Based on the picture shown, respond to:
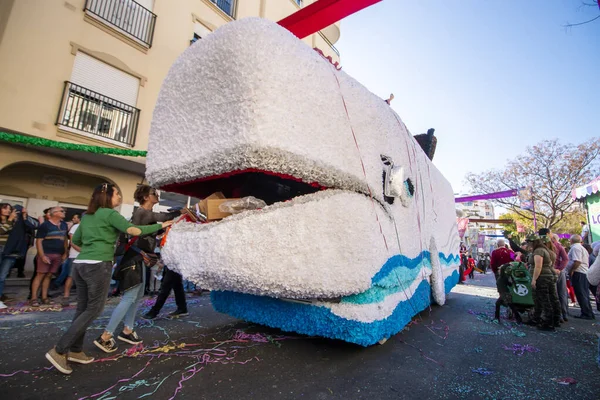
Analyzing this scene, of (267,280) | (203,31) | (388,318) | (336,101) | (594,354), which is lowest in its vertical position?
(594,354)

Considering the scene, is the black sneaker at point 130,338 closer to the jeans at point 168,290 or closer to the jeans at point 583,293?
the jeans at point 168,290

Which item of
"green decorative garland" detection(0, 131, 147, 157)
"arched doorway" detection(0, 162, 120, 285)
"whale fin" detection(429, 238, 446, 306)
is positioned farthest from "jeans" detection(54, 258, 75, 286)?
"whale fin" detection(429, 238, 446, 306)

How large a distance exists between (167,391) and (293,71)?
1.99m

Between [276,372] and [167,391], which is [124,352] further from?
[276,372]

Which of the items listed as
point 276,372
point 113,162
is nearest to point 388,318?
point 276,372

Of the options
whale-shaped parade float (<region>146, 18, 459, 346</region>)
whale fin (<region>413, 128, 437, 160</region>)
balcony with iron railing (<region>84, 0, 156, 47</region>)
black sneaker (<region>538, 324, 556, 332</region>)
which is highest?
balcony with iron railing (<region>84, 0, 156, 47</region>)

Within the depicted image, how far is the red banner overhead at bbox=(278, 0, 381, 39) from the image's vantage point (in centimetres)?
262

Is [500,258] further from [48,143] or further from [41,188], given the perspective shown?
[41,188]

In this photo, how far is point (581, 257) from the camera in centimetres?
490

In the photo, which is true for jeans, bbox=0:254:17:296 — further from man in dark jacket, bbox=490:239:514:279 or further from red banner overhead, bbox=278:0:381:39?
man in dark jacket, bbox=490:239:514:279

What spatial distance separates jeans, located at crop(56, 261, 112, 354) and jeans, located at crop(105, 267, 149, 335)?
0.26 meters

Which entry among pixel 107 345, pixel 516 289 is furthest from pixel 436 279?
pixel 107 345

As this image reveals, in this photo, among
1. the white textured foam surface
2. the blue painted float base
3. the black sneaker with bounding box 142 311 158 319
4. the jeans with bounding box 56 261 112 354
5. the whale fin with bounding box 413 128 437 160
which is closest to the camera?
the white textured foam surface

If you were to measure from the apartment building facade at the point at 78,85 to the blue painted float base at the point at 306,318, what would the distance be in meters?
5.69
